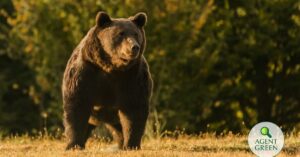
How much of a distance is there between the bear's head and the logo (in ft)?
6.00

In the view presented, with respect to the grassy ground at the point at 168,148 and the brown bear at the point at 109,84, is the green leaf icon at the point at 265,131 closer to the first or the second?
the grassy ground at the point at 168,148

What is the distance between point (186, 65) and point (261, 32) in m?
3.08

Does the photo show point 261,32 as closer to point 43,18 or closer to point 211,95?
point 211,95

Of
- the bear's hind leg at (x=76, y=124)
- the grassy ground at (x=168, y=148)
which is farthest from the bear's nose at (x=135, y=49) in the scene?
the grassy ground at (x=168, y=148)

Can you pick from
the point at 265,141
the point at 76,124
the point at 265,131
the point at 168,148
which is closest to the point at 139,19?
the point at 76,124

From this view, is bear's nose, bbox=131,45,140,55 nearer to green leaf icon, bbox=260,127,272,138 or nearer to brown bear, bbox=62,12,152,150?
brown bear, bbox=62,12,152,150

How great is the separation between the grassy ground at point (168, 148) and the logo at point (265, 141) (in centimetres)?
11

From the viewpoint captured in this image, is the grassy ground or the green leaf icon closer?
the grassy ground

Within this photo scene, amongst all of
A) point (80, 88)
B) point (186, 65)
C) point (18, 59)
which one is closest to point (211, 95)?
point (186, 65)

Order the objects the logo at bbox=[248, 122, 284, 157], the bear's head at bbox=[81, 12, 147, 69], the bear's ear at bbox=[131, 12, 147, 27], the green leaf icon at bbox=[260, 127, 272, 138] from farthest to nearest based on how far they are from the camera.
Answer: the bear's ear at bbox=[131, 12, 147, 27] < the green leaf icon at bbox=[260, 127, 272, 138] < the bear's head at bbox=[81, 12, 147, 69] < the logo at bbox=[248, 122, 284, 157]

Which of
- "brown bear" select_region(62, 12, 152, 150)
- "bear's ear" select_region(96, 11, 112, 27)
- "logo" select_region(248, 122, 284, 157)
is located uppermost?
"bear's ear" select_region(96, 11, 112, 27)

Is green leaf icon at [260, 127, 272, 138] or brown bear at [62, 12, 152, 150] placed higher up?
brown bear at [62, 12, 152, 150]

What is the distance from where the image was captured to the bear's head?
36.5ft

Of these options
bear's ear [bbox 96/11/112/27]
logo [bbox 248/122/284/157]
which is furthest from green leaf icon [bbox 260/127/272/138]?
bear's ear [bbox 96/11/112/27]
